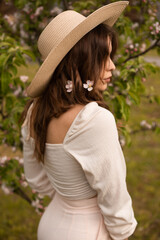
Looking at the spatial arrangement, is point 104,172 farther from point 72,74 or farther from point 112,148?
point 72,74

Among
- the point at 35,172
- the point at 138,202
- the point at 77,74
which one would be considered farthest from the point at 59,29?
the point at 138,202

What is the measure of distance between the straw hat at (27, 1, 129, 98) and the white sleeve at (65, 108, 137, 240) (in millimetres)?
318

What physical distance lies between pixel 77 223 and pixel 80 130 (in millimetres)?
562

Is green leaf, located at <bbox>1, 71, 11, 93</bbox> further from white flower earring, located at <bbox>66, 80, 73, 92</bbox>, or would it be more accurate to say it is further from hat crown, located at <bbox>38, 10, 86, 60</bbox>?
white flower earring, located at <bbox>66, 80, 73, 92</bbox>

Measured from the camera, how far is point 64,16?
1554 mm

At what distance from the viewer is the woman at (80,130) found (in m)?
1.43

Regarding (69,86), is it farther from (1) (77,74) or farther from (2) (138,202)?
(2) (138,202)

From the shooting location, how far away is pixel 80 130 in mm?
1420

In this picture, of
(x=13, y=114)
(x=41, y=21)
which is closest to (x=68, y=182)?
(x=13, y=114)

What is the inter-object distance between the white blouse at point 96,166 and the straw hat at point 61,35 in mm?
261

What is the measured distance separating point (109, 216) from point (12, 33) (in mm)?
2182

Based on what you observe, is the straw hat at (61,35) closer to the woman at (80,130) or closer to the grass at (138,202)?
the woman at (80,130)

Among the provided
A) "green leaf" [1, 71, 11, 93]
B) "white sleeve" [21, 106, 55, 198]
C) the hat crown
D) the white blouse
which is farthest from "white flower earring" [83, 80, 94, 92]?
"green leaf" [1, 71, 11, 93]

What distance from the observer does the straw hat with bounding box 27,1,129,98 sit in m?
1.43
